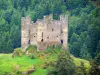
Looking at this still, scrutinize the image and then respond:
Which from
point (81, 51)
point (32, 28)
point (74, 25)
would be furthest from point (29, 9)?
point (32, 28)

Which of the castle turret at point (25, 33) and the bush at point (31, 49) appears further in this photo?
the castle turret at point (25, 33)

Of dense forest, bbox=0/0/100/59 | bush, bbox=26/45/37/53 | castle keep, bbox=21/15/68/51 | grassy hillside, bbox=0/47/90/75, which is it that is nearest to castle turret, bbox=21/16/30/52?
castle keep, bbox=21/15/68/51

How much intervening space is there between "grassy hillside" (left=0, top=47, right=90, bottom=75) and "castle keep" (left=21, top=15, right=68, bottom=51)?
1287mm

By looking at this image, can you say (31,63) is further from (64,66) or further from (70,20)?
(70,20)

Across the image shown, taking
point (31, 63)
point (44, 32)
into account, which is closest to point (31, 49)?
point (44, 32)

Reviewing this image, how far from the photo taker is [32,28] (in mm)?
80875

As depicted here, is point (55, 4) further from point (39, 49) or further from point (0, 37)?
point (39, 49)

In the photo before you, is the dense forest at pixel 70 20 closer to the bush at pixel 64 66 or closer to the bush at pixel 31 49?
the bush at pixel 31 49

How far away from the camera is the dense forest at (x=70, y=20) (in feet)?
364

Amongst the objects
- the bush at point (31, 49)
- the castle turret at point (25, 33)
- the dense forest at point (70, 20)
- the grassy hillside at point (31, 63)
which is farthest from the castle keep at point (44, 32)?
the dense forest at point (70, 20)

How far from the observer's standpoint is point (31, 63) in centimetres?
7806

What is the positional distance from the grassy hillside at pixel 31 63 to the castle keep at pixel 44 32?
50.7 inches

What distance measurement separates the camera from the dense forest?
11106cm

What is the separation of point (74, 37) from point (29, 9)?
26.9 m
